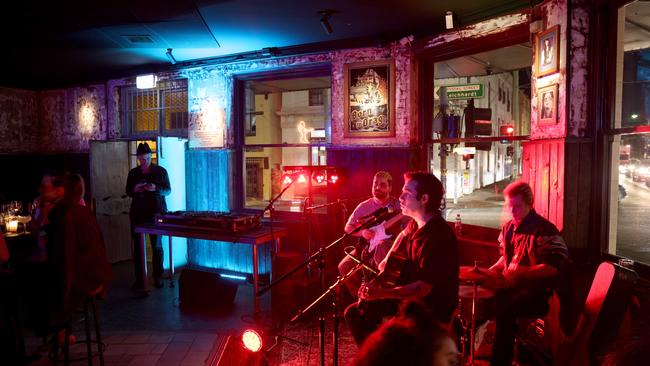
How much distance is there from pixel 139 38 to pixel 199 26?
124cm

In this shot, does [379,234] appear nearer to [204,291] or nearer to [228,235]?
[228,235]

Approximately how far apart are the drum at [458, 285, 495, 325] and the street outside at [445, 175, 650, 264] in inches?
139

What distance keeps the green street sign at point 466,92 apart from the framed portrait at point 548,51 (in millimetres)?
2667

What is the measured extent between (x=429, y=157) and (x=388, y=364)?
5.56 meters

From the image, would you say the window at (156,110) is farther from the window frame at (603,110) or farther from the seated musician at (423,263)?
the window frame at (603,110)

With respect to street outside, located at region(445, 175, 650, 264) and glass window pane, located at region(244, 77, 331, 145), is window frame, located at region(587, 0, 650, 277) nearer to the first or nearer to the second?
street outside, located at region(445, 175, 650, 264)

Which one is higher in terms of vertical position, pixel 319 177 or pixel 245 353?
pixel 319 177

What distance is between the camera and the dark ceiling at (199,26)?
17.6ft

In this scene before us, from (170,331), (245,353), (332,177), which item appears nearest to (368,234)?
(332,177)

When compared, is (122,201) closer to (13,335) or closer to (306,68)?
(306,68)

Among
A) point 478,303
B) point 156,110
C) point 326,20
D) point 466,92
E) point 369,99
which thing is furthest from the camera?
point 156,110

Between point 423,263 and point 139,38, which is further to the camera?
point 139,38

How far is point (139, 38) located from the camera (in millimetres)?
6773

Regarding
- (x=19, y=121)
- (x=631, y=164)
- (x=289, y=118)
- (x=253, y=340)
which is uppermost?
(x=289, y=118)
